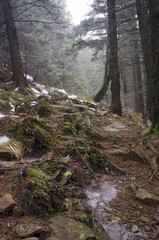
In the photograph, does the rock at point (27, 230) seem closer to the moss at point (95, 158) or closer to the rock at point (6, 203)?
the rock at point (6, 203)

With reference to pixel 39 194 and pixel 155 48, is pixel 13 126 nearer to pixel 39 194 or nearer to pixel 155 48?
pixel 39 194

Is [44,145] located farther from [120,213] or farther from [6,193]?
[120,213]

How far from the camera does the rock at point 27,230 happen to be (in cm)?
143

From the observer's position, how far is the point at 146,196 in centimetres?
249

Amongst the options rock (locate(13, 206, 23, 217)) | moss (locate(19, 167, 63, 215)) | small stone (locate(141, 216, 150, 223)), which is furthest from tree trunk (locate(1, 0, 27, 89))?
small stone (locate(141, 216, 150, 223))

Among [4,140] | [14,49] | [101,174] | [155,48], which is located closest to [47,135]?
[4,140]

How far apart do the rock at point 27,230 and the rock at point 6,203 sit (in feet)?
0.79

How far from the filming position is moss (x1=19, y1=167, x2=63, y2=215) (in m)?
1.78

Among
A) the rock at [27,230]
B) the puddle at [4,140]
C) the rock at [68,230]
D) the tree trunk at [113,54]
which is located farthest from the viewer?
the tree trunk at [113,54]

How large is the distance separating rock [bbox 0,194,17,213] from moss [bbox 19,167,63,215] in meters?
0.11

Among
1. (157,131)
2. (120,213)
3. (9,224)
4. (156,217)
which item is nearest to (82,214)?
(120,213)

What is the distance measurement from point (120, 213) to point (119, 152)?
167 cm

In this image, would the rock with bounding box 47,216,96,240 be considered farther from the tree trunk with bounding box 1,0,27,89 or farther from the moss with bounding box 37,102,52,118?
the tree trunk with bounding box 1,0,27,89

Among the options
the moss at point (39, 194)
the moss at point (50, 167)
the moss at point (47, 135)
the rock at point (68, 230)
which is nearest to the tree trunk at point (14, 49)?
the moss at point (47, 135)
